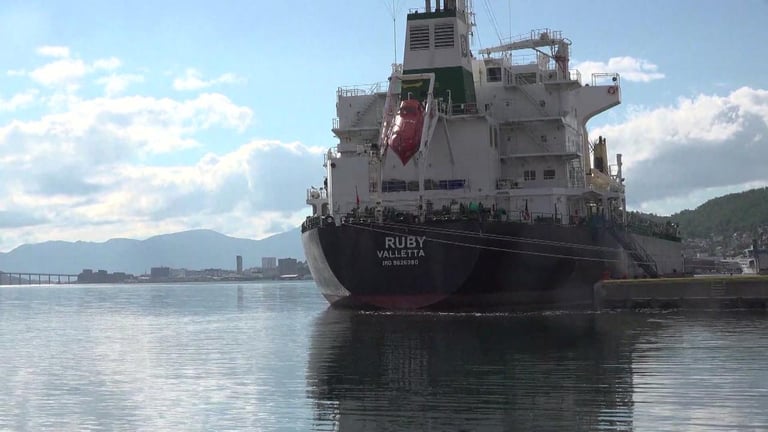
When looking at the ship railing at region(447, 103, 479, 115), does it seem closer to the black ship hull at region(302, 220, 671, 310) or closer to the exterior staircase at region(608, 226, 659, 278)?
the black ship hull at region(302, 220, 671, 310)

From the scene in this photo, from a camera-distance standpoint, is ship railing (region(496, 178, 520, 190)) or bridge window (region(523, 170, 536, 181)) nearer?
ship railing (region(496, 178, 520, 190))

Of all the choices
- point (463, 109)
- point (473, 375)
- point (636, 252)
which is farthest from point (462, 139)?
point (473, 375)

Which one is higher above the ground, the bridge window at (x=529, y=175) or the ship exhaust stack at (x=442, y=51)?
the ship exhaust stack at (x=442, y=51)

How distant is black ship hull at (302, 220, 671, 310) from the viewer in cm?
3716

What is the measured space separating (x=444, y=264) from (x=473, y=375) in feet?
51.5

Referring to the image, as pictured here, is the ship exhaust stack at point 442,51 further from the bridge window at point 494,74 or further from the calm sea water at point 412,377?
the calm sea water at point 412,377

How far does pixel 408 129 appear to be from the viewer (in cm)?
3975

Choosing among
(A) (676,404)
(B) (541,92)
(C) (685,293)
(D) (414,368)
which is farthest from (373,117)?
(A) (676,404)

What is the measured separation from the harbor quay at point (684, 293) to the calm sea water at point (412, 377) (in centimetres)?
151

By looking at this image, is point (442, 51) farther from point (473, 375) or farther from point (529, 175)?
point (473, 375)

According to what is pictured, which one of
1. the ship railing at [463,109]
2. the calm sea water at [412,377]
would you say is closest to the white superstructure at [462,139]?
the ship railing at [463,109]

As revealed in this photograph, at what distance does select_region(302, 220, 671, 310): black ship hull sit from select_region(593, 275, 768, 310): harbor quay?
2059 millimetres

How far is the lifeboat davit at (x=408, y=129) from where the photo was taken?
39.7 m

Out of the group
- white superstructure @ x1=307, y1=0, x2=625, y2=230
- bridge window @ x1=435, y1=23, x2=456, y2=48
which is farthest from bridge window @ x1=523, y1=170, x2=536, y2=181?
bridge window @ x1=435, y1=23, x2=456, y2=48
